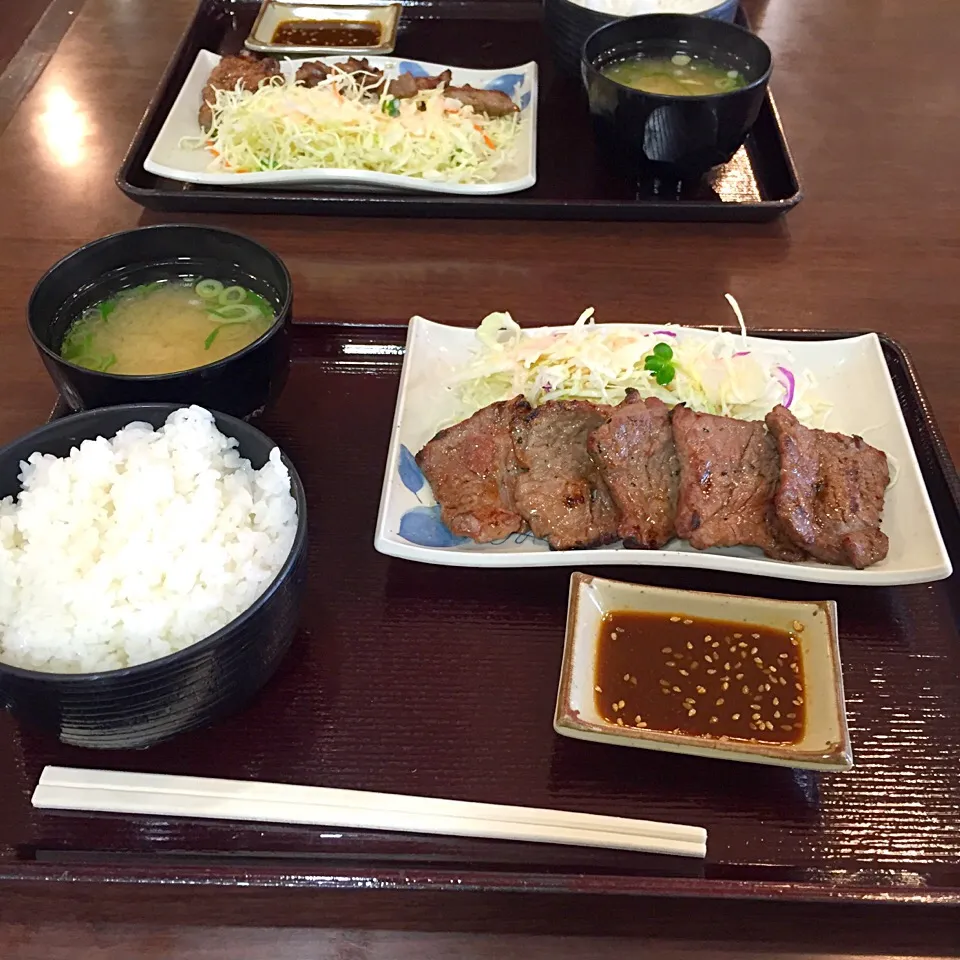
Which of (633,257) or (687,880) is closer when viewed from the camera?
(687,880)

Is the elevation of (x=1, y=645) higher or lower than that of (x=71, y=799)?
higher

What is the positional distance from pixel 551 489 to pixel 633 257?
1.04m

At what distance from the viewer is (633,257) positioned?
2.63 m

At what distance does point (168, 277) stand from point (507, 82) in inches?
69.3

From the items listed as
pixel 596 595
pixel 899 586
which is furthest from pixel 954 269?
pixel 596 595

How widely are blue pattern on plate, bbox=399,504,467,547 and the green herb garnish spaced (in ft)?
2.11

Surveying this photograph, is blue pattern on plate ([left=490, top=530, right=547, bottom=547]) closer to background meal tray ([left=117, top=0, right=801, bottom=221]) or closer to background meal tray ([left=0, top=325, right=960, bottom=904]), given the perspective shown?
background meal tray ([left=0, top=325, right=960, bottom=904])

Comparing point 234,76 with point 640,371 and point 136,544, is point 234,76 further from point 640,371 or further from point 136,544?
point 136,544

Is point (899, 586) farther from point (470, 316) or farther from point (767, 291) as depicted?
point (470, 316)

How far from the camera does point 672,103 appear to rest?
8.07ft

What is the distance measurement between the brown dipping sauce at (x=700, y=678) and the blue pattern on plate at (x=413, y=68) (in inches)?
98.3

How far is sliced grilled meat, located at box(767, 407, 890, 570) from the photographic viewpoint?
5.84ft

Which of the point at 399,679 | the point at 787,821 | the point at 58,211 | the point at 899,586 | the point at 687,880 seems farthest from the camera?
the point at 58,211

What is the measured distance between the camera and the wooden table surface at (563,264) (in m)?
1.36
